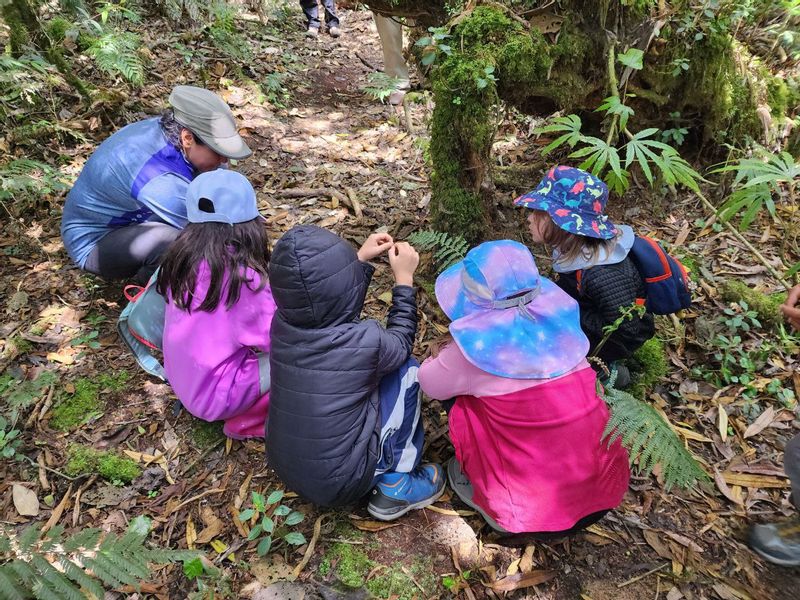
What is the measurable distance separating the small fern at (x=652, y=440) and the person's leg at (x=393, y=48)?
197 inches

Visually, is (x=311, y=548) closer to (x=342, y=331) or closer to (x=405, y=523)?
(x=405, y=523)

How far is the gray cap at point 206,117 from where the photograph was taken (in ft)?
11.0

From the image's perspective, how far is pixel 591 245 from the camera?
8.87 feet

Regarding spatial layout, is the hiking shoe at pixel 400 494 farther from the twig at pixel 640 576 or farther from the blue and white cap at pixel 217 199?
the blue and white cap at pixel 217 199

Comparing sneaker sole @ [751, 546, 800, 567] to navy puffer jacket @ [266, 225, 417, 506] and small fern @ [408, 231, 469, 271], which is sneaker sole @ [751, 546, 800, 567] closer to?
navy puffer jacket @ [266, 225, 417, 506]

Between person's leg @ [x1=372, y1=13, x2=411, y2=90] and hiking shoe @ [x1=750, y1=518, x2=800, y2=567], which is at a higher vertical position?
person's leg @ [x1=372, y1=13, x2=411, y2=90]

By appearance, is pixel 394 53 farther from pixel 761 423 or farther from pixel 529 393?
pixel 761 423

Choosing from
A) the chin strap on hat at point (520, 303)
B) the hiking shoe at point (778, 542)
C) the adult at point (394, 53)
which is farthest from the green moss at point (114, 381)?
the adult at point (394, 53)

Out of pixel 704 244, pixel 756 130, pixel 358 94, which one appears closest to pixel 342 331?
pixel 704 244

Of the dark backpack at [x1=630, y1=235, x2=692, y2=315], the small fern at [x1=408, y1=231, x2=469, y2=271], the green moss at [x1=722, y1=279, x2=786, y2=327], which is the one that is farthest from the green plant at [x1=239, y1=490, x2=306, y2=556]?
the green moss at [x1=722, y1=279, x2=786, y2=327]

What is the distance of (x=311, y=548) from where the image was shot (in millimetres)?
2467

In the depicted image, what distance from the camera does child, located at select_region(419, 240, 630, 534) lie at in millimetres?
2123

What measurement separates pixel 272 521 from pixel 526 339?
166cm

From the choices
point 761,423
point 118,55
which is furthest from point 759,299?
point 118,55
